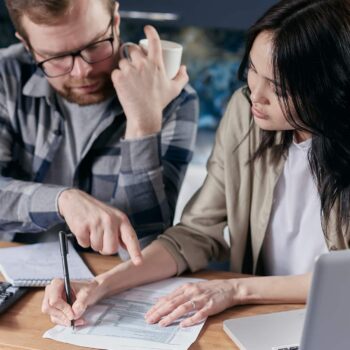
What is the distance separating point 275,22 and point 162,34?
5.59 ft

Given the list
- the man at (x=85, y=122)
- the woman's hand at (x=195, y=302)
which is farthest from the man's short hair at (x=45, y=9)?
the woman's hand at (x=195, y=302)

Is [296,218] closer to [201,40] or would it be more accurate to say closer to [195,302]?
[195,302]

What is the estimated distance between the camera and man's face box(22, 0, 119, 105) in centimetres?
159

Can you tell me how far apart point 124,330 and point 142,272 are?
0.66 ft

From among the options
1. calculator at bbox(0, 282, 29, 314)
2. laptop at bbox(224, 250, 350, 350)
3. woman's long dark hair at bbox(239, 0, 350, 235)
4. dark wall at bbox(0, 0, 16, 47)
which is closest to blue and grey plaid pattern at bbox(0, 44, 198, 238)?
calculator at bbox(0, 282, 29, 314)

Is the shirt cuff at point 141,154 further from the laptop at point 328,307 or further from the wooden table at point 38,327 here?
the laptop at point 328,307

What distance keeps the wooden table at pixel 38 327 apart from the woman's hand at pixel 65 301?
0.07ft

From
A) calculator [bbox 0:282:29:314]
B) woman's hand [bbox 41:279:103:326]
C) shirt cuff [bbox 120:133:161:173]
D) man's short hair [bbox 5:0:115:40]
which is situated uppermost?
man's short hair [bbox 5:0:115:40]

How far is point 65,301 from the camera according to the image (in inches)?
50.5

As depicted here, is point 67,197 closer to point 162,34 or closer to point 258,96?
point 258,96

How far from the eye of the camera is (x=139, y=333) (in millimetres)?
1213

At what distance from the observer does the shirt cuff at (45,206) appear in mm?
1534

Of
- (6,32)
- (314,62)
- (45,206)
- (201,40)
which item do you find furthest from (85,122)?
(6,32)

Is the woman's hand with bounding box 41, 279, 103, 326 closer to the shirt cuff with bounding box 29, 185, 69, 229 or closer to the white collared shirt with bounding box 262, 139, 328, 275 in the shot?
the shirt cuff with bounding box 29, 185, 69, 229
